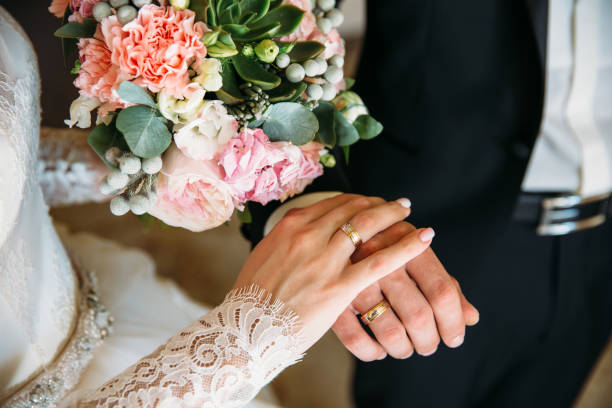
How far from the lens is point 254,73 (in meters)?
0.55

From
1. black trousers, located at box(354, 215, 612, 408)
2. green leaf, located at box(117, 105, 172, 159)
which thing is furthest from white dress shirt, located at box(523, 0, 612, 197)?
green leaf, located at box(117, 105, 172, 159)

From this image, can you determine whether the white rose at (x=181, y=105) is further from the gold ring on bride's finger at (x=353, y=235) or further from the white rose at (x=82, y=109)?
the gold ring on bride's finger at (x=353, y=235)

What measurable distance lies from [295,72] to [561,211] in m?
0.84

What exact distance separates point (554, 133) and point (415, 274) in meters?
0.55

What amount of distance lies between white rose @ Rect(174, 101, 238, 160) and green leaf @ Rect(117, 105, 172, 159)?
0.7 inches

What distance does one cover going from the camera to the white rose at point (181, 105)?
52cm

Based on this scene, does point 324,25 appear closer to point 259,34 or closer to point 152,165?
point 259,34

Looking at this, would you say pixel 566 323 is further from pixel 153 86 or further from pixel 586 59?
pixel 153 86

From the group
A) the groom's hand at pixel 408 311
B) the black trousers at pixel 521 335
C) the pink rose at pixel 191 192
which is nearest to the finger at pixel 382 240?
the groom's hand at pixel 408 311

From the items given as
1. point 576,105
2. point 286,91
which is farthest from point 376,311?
point 576,105

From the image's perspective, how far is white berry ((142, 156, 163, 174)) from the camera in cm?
55

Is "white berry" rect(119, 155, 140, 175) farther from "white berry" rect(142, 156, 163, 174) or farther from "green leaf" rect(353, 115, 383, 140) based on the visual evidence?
"green leaf" rect(353, 115, 383, 140)

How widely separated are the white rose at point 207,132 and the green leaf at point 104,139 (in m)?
0.08

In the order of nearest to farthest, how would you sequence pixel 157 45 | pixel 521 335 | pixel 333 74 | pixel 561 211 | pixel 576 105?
pixel 157 45 → pixel 333 74 → pixel 576 105 → pixel 561 211 → pixel 521 335
